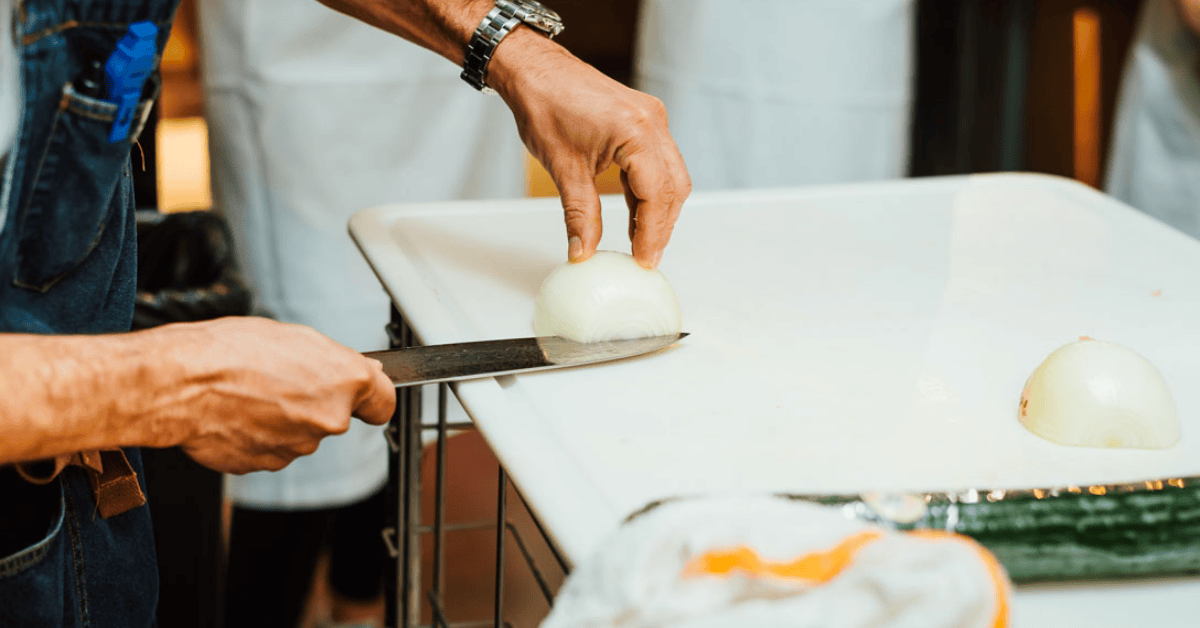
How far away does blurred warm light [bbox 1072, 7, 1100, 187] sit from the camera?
2596mm

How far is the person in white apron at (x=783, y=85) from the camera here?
167cm

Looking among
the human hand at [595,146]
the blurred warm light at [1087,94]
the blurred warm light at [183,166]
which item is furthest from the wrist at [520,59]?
the blurred warm light at [1087,94]

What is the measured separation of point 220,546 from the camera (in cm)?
131

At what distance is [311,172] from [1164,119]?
1196mm

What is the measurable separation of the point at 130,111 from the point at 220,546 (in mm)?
751

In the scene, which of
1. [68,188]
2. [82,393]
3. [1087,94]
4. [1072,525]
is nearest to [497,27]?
[68,188]

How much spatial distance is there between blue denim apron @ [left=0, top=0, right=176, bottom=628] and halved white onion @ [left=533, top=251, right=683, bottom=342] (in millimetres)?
313

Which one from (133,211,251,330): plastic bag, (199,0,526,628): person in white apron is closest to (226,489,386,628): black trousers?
(199,0,526,628): person in white apron

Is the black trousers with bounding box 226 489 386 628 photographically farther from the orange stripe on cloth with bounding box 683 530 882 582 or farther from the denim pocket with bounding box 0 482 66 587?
the orange stripe on cloth with bounding box 683 530 882 582

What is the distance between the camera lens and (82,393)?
0.58 meters

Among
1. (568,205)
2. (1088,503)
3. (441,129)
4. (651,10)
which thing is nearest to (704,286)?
(568,205)

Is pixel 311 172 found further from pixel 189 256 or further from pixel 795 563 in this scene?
pixel 795 563

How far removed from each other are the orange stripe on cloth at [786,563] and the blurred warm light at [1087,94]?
2481 millimetres

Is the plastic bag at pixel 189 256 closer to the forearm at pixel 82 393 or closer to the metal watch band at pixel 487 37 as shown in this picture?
the metal watch band at pixel 487 37
